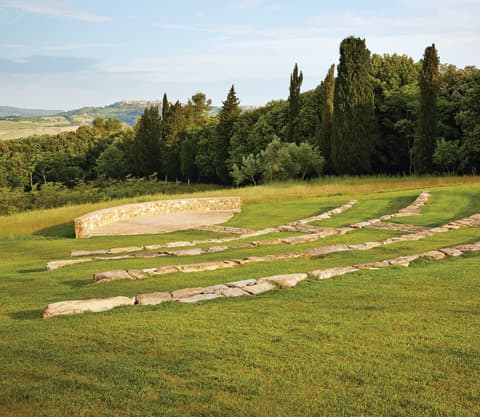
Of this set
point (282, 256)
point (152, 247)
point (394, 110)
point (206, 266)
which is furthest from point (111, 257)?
point (394, 110)

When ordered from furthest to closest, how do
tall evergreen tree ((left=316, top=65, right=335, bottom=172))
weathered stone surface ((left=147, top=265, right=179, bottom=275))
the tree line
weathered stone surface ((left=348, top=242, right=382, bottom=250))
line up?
tall evergreen tree ((left=316, top=65, right=335, bottom=172))
the tree line
weathered stone surface ((left=348, top=242, right=382, bottom=250))
weathered stone surface ((left=147, top=265, right=179, bottom=275))

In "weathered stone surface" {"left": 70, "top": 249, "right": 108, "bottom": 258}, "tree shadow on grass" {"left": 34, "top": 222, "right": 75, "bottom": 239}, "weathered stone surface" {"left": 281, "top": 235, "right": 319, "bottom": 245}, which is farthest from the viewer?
"tree shadow on grass" {"left": 34, "top": 222, "right": 75, "bottom": 239}

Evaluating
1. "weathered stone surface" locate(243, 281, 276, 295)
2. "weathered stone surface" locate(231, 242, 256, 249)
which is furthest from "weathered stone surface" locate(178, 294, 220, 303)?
"weathered stone surface" locate(231, 242, 256, 249)

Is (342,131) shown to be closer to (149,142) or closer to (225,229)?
(225,229)

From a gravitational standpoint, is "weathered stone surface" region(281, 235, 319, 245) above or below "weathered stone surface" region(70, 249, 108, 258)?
above

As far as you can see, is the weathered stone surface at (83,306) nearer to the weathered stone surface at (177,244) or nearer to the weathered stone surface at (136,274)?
the weathered stone surface at (136,274)

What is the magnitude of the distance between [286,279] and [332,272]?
95cm

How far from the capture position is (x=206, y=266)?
846 cm

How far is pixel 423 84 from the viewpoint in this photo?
99.2 feet

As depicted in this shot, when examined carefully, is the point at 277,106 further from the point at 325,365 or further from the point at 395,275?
the point at 325,365

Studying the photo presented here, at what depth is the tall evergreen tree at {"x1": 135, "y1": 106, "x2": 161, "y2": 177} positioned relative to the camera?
56.0 meters

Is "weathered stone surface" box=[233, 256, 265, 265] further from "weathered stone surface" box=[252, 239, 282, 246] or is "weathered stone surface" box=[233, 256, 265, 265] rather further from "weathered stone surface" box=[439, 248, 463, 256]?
"weathered stone surface" box=[439, 248, 463, 256]

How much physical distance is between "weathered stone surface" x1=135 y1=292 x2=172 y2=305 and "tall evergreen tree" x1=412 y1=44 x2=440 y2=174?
27.3m

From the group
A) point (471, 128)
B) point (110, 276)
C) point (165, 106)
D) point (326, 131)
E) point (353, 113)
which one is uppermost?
point (165, 106)
